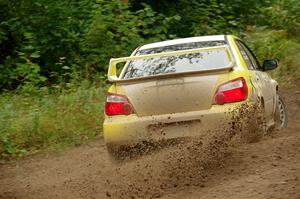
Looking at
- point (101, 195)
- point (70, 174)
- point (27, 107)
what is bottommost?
point (27, 107)

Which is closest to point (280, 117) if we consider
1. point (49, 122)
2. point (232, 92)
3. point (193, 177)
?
point (232, 92)

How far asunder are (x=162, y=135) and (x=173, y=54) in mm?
929

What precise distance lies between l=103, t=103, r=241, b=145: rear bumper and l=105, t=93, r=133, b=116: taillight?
0.08 metres

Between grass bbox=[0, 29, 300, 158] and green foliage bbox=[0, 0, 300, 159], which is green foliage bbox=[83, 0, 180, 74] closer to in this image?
green foliage bbox=[0, 0, 300, 159]

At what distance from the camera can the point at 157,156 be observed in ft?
20.5

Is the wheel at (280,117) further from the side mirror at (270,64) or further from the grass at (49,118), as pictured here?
the grass at (49,118)

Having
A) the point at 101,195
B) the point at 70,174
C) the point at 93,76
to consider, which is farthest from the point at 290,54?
the point at 101,195

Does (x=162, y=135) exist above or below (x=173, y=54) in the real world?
below

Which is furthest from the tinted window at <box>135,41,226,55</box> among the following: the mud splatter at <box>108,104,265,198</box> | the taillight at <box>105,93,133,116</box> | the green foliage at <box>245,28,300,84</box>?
the green foliage at <box>245,28,300,84</box>

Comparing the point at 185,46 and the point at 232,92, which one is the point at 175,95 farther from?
the point at 185,46

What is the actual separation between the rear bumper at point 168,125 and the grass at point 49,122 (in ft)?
9.79

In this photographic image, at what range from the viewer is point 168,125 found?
6.38 meters

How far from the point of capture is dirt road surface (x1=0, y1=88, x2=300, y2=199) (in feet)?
16.7

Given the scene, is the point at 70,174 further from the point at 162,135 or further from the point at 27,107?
the point at 27,107
